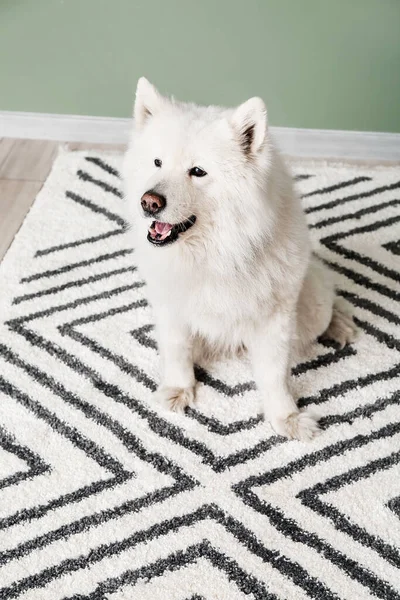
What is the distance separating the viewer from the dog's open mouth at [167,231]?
4.83ft

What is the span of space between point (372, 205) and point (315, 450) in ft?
3.85

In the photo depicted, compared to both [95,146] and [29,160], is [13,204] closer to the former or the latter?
[29,160]

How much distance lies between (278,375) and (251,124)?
634 millimetres

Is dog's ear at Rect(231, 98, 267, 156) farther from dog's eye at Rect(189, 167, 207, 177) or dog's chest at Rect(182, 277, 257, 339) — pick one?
dog's chest at Rect(182, 277, 257, 339)

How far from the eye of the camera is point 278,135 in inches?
113

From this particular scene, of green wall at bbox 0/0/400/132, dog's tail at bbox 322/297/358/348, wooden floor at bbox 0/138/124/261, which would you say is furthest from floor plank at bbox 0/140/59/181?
dog's tail at bbox 322/297/358/348

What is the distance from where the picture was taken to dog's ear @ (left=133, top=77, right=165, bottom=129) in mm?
1517

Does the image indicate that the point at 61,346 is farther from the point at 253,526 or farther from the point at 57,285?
the point at 253,526

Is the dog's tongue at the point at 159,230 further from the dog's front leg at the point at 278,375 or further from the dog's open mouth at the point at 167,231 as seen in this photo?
the dog's front leg at the point at 278,375

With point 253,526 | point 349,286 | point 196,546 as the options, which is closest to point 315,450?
point 253,526

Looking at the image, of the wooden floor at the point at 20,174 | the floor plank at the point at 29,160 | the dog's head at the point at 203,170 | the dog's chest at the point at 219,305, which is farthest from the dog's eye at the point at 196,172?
the floor plank at the point at 29,160

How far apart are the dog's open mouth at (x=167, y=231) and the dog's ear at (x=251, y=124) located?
0.19 meters

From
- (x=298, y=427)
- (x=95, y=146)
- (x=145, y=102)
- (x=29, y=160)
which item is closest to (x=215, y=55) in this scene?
(x=95, y=146)

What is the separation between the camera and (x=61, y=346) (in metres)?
1.99
